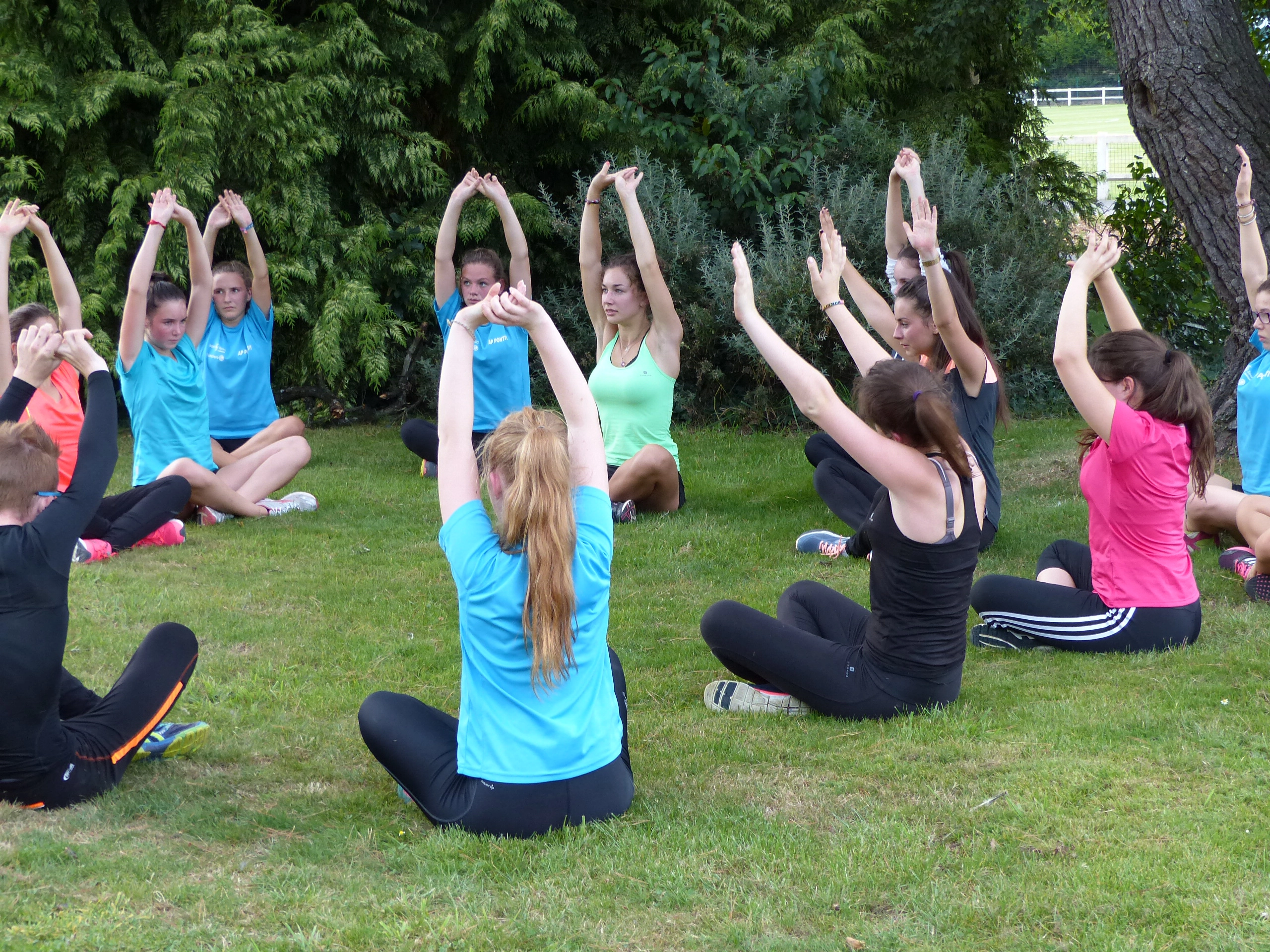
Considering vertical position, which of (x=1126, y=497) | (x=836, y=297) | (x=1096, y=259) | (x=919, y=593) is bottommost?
(x=919, y=593)

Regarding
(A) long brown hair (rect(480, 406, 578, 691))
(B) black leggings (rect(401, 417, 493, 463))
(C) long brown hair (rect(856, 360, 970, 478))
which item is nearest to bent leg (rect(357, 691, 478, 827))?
(A) long brown hair (rect(480, 406, 578, 691))

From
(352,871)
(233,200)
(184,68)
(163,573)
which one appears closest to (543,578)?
(352,871)

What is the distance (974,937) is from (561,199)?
395 inches

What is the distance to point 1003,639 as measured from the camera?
16.7 ft

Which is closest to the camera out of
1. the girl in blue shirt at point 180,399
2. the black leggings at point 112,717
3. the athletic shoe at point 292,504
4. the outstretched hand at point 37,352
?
the black leggings at point 112,717

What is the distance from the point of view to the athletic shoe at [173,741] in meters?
4.03

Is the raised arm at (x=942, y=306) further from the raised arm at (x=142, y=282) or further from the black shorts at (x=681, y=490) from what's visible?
the raised arm at (x=142, y=282)

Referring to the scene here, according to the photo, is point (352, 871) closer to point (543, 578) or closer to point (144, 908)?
point (144, 908)

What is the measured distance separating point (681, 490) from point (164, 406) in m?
3.26

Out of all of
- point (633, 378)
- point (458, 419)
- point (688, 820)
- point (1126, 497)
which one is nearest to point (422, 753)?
point (688, 820)

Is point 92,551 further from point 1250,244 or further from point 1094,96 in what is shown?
point 1094,96

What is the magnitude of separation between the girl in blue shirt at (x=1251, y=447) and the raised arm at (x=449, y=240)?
411cm

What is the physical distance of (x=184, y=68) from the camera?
378 inches

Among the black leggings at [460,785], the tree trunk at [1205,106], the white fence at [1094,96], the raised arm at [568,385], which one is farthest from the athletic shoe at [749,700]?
the white fence at [1094,96]
